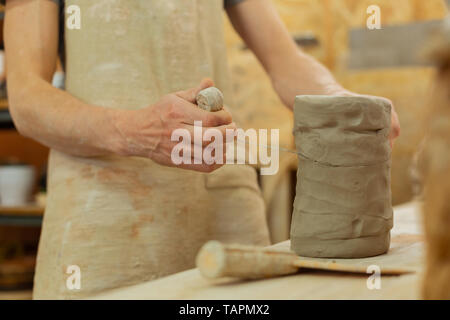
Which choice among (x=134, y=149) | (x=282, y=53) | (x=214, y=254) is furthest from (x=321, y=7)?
(x=214, y=254)

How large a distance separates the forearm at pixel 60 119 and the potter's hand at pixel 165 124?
22 millimetres

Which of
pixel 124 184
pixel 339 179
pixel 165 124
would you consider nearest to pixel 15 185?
pixel 124 184

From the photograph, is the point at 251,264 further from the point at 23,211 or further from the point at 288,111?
the point at 288,111

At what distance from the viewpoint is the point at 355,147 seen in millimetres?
788

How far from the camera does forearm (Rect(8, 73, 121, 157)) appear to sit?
37.4 inches

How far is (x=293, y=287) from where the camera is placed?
0.66m

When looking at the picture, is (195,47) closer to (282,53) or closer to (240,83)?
(282,53)

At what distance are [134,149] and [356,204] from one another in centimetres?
36

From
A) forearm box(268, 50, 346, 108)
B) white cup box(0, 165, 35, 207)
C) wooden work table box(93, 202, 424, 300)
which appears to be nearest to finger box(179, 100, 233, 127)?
wooden work table box(93, 202, 424, 300)

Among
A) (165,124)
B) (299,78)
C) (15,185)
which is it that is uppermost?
(299,78)

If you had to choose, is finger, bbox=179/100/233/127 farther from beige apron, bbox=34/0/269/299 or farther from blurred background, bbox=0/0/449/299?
blurred background, bbox=0/0/449/299

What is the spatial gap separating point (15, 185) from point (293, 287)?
182 cm

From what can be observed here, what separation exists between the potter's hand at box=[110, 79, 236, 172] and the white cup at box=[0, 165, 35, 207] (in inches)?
56.2

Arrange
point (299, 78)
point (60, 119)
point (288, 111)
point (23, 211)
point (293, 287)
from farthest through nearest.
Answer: point (288, 111), point (23, 211), point (299, 78), point (60, 119), point (293, 287)
